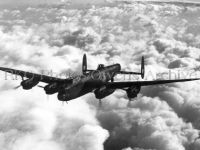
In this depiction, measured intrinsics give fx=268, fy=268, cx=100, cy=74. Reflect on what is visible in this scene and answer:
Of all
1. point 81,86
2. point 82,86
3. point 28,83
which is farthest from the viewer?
point 28,83

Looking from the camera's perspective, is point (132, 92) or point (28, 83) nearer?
point (132, 92)

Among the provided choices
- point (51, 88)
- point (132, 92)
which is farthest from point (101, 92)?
point (51, 88)

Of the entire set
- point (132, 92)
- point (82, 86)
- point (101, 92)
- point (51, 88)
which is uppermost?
point (82, 86)

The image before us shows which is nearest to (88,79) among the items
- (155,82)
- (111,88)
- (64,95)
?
(111,88)

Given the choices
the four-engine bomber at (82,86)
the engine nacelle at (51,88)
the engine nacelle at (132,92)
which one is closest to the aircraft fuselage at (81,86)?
the four-engine bomber at (82,86)

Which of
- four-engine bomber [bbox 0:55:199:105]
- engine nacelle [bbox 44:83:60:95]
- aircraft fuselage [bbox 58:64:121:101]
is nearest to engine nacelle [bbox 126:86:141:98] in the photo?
four-engine bomber [bbox 0:55:199:105]

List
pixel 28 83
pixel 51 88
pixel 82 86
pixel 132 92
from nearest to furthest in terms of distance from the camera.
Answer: pixel 51 88, pixel 132 92, pixel 82 86, pixel 28 83

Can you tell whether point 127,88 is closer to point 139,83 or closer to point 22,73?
point 139,83

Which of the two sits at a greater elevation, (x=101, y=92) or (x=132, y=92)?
(x=101, y=92)

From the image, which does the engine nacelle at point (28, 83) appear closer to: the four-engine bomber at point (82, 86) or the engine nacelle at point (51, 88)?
the four-engine bomber at point (82, 86)

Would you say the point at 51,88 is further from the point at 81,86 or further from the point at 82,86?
the point at 82,86

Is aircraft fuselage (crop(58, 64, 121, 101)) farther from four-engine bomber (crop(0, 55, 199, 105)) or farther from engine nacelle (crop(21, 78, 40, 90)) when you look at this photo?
engine nacelle (crop(21, 78, 40, 90))
